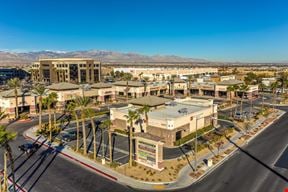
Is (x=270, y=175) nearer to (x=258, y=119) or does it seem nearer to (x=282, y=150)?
(x=282, y=150)

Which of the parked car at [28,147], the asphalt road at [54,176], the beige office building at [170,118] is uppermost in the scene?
the beige office building at [170,118]

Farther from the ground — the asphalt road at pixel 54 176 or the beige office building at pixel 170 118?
the beige office building at pixel 170 118

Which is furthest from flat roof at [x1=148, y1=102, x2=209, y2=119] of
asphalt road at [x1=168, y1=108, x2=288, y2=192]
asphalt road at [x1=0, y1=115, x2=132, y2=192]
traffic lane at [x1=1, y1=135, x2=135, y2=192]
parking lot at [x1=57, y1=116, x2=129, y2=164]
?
asphalt road at [x1=0, y1=115, x2=132, y2=192]

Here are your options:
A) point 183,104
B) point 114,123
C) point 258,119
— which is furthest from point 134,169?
point 258,119

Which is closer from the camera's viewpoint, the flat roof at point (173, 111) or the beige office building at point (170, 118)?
the beige office building at point (170, 118)

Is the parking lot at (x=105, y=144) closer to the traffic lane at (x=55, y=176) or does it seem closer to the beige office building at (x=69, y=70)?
the traffic lane at (x=55, y=176)

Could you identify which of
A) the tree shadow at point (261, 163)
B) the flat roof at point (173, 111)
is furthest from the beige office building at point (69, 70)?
the tree shadow at point (261, 163)

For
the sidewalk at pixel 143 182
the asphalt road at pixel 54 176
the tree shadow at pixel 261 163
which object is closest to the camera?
the asphalt road at pixel 54 176
